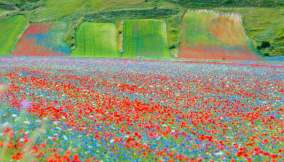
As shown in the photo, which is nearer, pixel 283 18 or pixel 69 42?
pixel 69 42

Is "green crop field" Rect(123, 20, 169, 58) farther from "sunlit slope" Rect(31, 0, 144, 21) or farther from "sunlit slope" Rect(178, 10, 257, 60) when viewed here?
"sunlit slope" Rect(31, 0, 144, 21)

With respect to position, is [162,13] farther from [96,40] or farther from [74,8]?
[74,8]

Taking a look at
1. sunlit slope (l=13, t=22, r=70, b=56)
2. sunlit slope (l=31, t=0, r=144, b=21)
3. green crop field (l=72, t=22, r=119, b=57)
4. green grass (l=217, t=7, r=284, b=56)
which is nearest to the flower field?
green crop field (l=72, t=22, r=119, b=57)

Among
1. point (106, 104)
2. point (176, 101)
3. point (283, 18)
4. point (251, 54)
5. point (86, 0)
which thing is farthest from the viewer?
point (86, 0)

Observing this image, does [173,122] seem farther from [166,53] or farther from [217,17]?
[217,17]

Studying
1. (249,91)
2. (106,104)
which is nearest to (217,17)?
(249,91)

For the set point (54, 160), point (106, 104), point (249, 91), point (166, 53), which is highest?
point (54, 160)

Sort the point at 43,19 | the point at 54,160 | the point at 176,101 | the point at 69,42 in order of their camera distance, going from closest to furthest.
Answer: the point at 54,160, the point at 176,101, the point at 69,42, the point at 43,19
